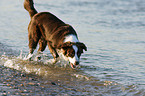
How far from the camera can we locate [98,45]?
9.60 meters

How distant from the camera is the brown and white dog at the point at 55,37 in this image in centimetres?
677

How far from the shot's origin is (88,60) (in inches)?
322

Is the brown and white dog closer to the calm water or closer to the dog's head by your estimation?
the dog's head

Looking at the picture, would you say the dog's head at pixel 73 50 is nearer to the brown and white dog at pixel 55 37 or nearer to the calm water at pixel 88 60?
the brown and white dog at pixel 55 37

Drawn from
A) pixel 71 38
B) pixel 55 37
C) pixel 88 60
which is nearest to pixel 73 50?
pixel 71 38

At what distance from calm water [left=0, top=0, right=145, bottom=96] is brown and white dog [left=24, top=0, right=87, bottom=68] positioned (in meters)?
0.46

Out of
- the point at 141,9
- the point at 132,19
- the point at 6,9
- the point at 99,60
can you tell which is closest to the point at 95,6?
the point at 141,9

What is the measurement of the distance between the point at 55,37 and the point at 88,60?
1.39 meters

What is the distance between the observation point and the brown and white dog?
22.2 ft

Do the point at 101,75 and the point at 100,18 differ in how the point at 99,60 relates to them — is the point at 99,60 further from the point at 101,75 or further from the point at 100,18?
the point at 100,18

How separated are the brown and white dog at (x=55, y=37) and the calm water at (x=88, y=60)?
1.50 feet

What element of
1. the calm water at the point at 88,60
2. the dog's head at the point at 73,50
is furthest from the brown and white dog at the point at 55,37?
the calm water at the point at 88,60

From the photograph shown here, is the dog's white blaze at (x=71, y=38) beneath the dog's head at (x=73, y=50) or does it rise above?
above

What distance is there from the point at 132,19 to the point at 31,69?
328 inches
